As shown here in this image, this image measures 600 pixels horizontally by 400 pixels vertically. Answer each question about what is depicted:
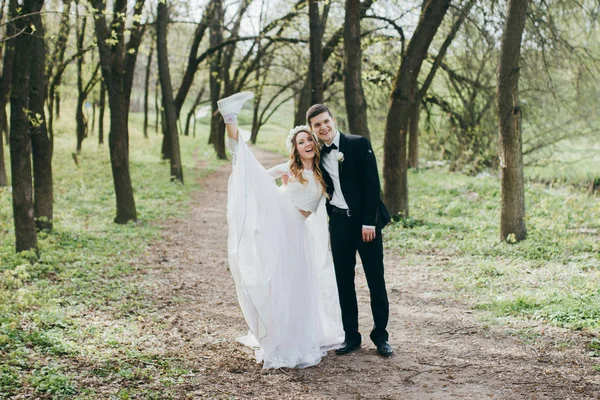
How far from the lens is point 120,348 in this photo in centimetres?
537

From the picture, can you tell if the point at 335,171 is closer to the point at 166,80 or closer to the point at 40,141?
the point at 40,141

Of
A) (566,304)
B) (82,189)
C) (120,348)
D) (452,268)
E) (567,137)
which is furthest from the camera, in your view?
(567,137)

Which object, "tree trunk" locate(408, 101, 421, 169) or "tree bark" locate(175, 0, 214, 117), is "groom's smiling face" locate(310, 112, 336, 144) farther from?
"tree bark" locate(175, 0, 214, 117)

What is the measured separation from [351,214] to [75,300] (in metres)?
3.66

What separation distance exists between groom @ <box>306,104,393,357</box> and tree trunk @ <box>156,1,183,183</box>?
12387 millimetres

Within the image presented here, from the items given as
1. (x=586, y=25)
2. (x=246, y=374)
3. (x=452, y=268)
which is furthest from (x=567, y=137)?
(x=246, y=374)

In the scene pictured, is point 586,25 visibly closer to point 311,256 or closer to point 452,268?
point 452,268

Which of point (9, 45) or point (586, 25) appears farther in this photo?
point (9, 45)

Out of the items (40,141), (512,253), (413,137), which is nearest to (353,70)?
(512,253)

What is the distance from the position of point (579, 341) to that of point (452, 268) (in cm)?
340

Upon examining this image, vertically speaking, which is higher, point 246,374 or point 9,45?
point 9,45

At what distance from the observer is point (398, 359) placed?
17.2 ft

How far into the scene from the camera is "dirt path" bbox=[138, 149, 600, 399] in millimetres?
4496

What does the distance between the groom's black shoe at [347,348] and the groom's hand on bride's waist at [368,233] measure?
1076 millimetres
